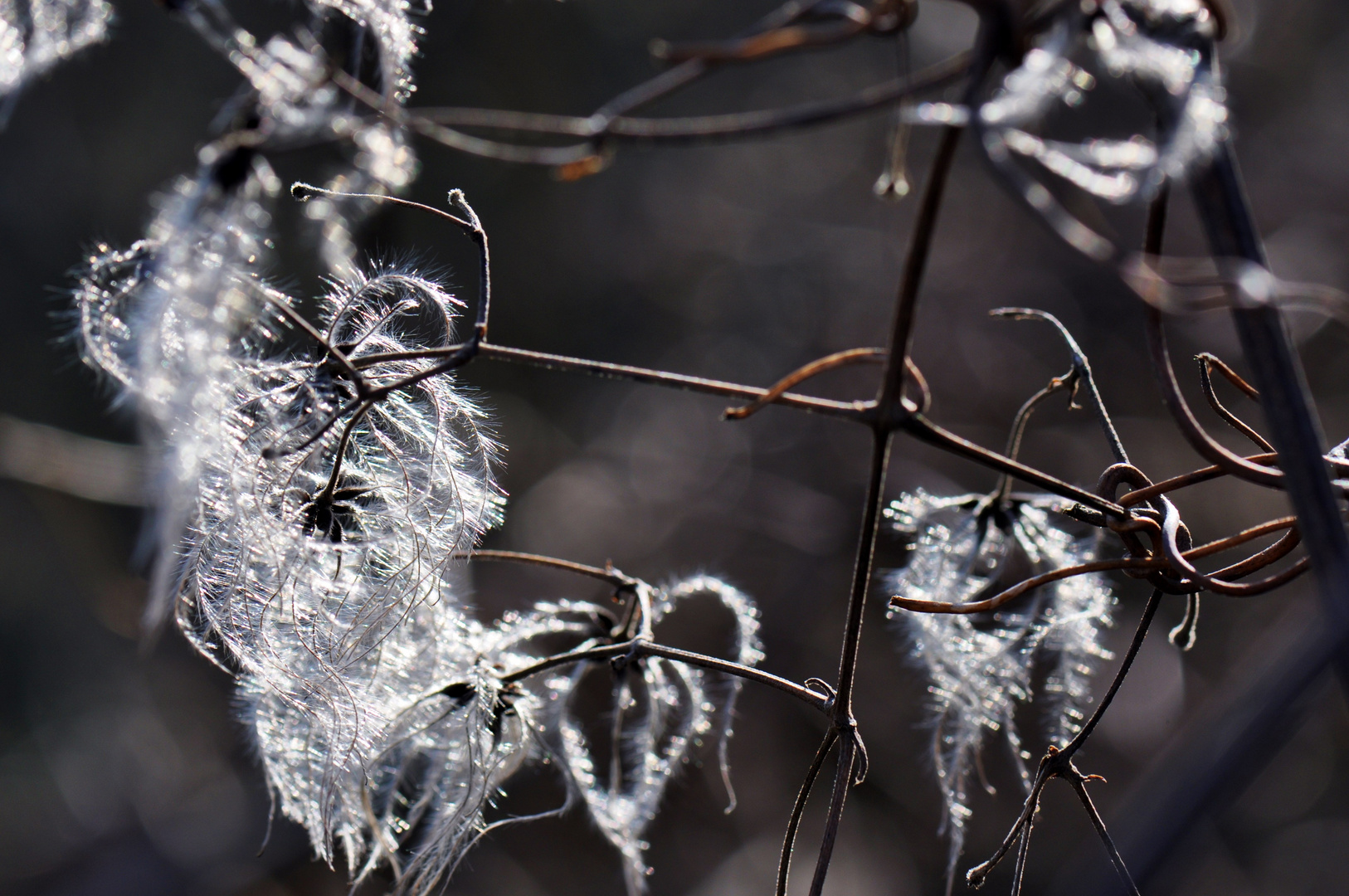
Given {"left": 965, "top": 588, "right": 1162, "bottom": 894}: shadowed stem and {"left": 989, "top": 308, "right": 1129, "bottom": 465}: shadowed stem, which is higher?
{"left": 989, "top": 308, "right": 1129, "bottom": 465}: shadowed stem

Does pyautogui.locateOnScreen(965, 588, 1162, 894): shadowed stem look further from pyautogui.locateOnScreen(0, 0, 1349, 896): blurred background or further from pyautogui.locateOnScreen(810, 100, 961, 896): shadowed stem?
pyautogui.locateOnScreen(0, 0, 1349, 896): blurred background

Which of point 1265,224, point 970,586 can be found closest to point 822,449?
point 1265,224

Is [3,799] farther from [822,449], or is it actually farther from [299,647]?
[299,647]

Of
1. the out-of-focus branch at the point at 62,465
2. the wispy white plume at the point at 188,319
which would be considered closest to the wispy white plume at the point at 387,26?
the wispy white plume at the point at 188,319

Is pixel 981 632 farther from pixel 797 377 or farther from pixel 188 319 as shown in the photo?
pixel 188 319

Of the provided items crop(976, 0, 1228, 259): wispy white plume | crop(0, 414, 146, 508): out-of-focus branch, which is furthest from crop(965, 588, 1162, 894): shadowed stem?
crop(0, 414, 146, 508): out-of-focus branch
